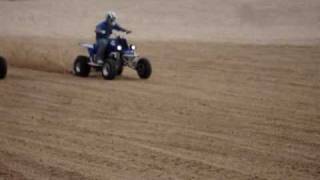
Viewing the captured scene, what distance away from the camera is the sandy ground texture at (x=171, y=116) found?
7820 millimetres

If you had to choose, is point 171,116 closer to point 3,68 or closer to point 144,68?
point 3,68

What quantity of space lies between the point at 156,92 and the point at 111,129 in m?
4.74

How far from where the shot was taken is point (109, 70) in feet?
56.2

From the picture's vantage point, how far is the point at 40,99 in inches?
522

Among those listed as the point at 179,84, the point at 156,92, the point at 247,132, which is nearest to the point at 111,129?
the point at 247,132

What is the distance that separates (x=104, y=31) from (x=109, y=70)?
3.48ft

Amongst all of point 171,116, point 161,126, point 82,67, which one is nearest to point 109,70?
point 82,67

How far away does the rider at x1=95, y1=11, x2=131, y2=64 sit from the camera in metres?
17.5

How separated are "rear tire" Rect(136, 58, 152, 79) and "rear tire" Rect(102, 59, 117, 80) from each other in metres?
0.71

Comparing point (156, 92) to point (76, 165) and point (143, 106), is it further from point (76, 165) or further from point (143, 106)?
point (76, 165)

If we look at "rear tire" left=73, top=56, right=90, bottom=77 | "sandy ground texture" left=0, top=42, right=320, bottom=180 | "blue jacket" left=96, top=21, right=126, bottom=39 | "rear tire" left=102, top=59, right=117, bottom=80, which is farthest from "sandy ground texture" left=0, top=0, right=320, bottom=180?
"blue jacket" left=96, top=21, right=126, bottom=39

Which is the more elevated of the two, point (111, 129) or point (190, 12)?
point (190, 12)

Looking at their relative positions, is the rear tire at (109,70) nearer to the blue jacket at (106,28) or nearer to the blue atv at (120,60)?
the blue atv at (120,60)

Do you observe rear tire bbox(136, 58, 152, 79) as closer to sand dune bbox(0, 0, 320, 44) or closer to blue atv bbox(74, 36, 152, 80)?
blue atv bbox(74, 36, 152, 80)
